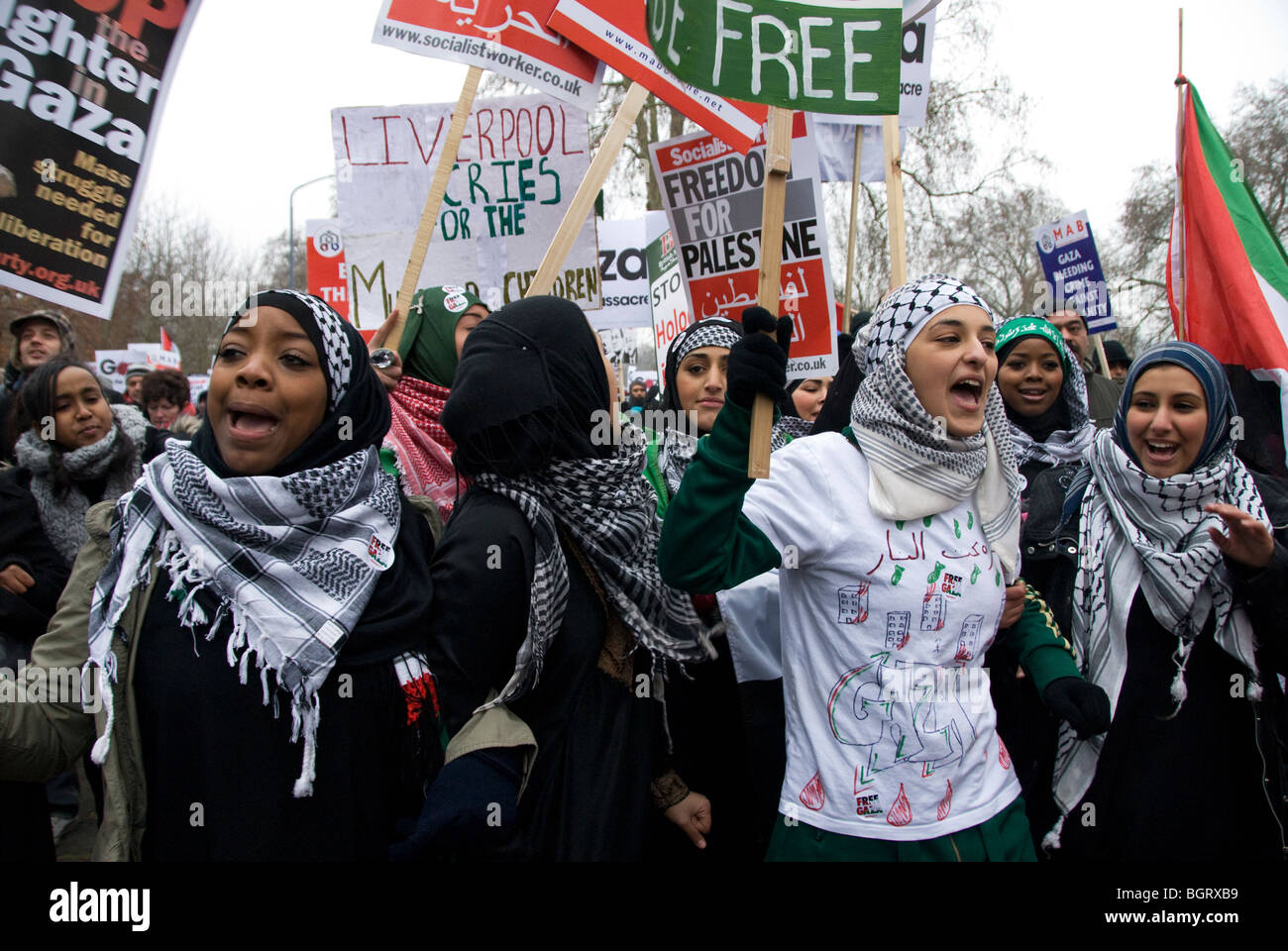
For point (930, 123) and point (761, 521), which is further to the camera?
point (930, 123)

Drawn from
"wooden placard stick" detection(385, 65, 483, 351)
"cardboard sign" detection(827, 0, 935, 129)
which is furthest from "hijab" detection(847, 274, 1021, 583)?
"cardboard sign" detection(827, 0, 935, 129)

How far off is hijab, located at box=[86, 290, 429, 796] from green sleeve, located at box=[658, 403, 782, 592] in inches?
22.7

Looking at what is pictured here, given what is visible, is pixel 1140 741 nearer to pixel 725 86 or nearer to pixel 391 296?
pixel 725 86

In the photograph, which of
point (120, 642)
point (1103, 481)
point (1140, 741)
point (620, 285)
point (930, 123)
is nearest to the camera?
point (120, 642)

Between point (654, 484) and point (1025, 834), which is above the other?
point (654, 484)

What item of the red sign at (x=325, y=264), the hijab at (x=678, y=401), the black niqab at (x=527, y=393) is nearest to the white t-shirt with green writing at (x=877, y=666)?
the black niqab at (x=527, y=393)

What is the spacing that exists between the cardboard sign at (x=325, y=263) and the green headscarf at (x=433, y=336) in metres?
1.93

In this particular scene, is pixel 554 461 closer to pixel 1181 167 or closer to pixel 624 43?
pixel 624 43

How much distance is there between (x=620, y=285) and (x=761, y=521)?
6331 mm

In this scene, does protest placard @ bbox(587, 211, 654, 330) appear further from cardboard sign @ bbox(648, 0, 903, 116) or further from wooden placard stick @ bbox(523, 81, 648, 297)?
cardboard sign @ bbox(648, 0, 903, 116)

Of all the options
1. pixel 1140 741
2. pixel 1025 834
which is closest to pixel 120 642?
pixel 1025 834

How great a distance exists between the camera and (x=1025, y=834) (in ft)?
6.84

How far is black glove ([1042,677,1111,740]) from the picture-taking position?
6.98 ft

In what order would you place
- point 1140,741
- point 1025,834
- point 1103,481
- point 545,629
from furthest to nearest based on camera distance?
point 1103,481 → point 1140,741 → point 1025,834 → point 545,629
